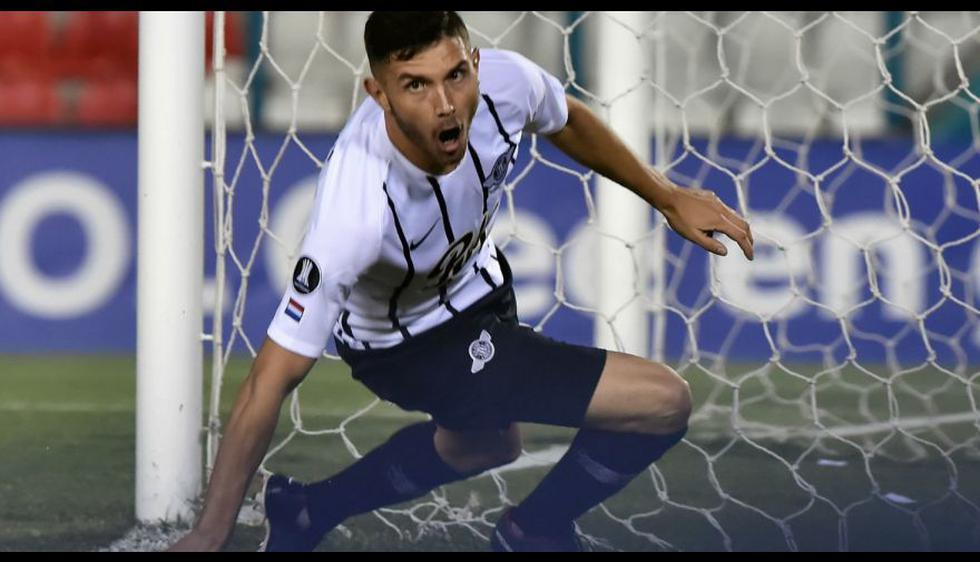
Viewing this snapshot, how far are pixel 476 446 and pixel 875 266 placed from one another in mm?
2372

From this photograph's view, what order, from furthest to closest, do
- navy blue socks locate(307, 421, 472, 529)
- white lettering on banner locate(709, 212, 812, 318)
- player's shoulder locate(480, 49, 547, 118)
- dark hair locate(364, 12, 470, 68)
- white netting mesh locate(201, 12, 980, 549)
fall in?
1. white lettering on banner locate(709, 212, 812, 318)
2. white netting mesh locate(201, 12, 980, 549)
3. navy blue socks locate(307, 421, 472, 529)
4. player's shoulder locate(480, 49, 547, 118)
5. dark hair locate(364, 12, 470, 68)

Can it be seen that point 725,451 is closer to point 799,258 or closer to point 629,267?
point 629,267

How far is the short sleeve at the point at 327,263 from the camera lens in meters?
1.88

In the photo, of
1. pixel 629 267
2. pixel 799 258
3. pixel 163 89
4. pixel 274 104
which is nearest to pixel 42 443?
pixel 163 89

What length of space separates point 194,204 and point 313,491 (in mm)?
553

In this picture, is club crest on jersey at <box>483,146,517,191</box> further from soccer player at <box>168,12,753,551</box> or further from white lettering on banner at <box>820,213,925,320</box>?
white lettering on banner at <box>820,213,925,320</box>

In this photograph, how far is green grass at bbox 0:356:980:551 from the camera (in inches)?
99.6

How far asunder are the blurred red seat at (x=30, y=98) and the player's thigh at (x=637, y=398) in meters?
3.46

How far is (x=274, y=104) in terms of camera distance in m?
4.98

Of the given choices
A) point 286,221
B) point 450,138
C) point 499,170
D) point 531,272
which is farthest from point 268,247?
point 450,138

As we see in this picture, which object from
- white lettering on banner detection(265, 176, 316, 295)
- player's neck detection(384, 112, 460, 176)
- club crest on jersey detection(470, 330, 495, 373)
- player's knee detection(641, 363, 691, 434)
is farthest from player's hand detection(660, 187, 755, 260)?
white lettering on banner detection(265, 176, 316, 295)

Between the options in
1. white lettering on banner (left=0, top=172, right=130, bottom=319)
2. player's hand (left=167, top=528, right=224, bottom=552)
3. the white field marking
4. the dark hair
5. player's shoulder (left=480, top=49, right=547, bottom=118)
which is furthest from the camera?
white lettering on banner (left=0, top=172, right=130, bottom=319)

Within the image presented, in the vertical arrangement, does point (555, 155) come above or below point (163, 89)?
below

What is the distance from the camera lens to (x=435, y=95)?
191 centimetres
